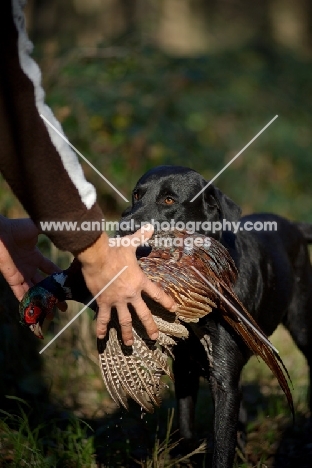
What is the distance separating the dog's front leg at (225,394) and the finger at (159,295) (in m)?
0.85

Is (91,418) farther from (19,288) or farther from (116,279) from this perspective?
(116,279)

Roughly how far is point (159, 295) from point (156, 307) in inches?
11.7

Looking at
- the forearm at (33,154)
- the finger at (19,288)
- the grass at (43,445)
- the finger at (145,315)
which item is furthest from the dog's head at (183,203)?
the forearm at (33,154)

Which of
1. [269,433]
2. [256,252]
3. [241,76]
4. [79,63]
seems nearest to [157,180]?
[256,252]

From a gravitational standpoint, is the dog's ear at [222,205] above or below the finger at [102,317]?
below

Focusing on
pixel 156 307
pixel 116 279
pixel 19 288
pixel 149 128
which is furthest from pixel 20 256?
pixel 149 128

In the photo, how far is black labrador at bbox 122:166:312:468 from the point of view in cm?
357

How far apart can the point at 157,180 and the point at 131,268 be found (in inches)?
74.0

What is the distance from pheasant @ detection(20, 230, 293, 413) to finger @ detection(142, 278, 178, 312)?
146 mm

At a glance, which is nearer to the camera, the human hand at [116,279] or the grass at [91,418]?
the human hand at [116,279]

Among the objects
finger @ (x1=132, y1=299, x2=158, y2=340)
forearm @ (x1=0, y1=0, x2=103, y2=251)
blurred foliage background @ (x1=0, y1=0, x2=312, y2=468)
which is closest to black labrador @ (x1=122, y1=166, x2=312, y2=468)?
blurred foliage background @ (x1=0, y1=0, x2=312, y2=468)

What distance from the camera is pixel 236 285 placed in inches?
152

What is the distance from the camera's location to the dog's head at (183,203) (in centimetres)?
417

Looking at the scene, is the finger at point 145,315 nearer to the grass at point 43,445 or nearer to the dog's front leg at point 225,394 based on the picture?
the dog's front leg at point 225,394
